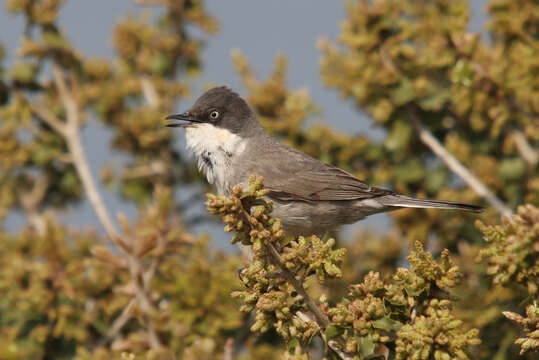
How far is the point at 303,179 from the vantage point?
5.62 metres

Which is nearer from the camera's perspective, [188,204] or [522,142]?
[522,142]

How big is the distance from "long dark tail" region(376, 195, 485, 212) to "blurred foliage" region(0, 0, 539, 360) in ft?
1.16

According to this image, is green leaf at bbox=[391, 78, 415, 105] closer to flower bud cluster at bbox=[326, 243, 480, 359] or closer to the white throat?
the white throat

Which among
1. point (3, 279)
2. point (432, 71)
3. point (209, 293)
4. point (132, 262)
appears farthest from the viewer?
point (432, 71)

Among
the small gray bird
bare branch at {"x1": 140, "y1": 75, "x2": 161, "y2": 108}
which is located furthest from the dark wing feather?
bare branch at {"x1": 140, "y1": 75, "x2": 161, "y2": 108}

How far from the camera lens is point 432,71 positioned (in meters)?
6.06

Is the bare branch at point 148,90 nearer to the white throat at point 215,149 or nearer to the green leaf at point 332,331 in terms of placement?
the white throat at point 215,149

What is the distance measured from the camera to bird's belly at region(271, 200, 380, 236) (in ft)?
17.4

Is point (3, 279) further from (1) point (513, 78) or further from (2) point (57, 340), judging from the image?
(1) point (513, 78)

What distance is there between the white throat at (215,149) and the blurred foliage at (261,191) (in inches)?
18.2

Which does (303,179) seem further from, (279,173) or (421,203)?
(421,203)

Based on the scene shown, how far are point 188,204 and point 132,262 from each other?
7.06ft

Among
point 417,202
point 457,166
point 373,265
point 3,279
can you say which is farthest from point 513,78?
point 3,279

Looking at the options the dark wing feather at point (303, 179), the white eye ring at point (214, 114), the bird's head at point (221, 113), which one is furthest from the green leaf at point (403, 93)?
the white eye ring at point (214, 114)
